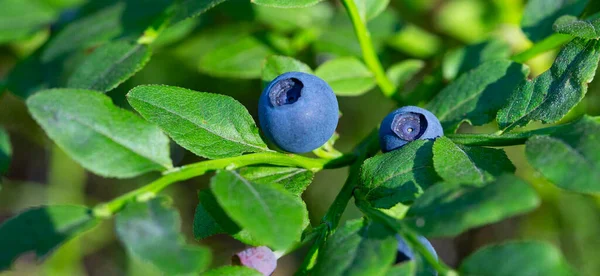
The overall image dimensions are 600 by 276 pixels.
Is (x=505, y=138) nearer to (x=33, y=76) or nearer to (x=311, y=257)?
(x=311, y=257)

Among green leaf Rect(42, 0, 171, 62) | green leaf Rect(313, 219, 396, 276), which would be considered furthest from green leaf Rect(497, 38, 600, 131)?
green leaf Rect(42, 0, 171, 62)

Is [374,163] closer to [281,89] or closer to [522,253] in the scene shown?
[281,89]

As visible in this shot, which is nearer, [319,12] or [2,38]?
[2,38]

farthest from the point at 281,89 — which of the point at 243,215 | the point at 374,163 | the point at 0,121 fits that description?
the point at 0,121

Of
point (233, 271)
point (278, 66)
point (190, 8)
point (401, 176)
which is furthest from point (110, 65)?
point (401, 176)

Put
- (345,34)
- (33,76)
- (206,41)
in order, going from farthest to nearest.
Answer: (206,41) < (345,34) < (33,76)

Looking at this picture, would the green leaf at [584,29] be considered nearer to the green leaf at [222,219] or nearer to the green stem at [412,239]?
the green stem at [412,239]
